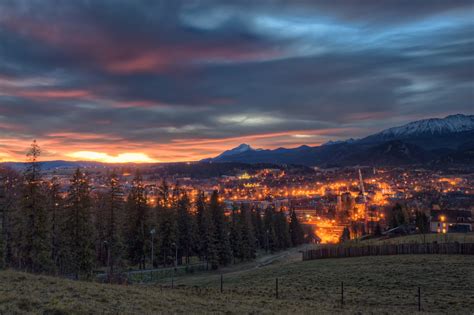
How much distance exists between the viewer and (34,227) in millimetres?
47062

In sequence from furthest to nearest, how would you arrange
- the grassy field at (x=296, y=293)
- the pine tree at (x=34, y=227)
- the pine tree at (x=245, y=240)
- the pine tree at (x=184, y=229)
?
the pine tree at (x=245, y=240) < the pine tree at (x=184, y=229) < the pine tree at (x=34, y=227) < the grassy field at (x=296, y=293)

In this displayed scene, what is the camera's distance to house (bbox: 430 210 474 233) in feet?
372

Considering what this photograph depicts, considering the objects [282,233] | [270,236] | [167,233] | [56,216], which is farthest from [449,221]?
[56,216]

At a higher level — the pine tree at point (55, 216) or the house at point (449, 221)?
the pine tree at point (55, 216)

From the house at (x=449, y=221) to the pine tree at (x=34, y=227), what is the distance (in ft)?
362

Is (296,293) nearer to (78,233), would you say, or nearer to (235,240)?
(78,233)

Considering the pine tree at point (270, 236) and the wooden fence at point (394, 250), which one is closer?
Answer: the wooden fence at point (394, 250)

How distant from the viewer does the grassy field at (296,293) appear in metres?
18.1

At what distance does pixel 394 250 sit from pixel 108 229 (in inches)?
1701

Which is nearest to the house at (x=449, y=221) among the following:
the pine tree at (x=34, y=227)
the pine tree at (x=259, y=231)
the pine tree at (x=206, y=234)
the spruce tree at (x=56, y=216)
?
the pine tree at (x=259, y=231)

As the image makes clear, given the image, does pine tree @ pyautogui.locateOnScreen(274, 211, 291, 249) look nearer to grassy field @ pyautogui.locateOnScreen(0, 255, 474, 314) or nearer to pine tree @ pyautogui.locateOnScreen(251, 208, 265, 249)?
pine tree @ pyautogui.locateOnScreen(251, 208, 265, 249)

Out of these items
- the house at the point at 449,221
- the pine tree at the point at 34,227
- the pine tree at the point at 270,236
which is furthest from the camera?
the house at the point at 449,221

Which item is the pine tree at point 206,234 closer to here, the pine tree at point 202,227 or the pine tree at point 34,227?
Answer: the pine tree at point 202,227

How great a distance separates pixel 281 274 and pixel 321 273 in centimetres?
521
